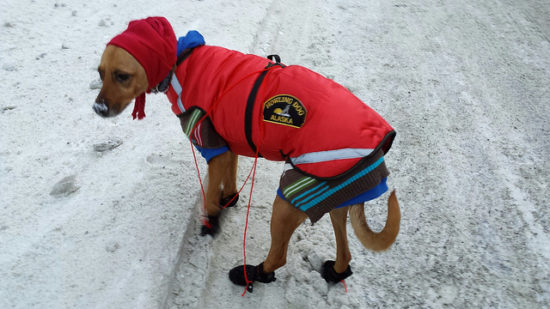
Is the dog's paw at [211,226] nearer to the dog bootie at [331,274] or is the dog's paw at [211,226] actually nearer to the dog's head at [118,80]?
the dog bootie at [331,274]

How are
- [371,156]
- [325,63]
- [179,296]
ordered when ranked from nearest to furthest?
[371,156] < [179,296] < [325,63]

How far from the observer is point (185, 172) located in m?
3.09

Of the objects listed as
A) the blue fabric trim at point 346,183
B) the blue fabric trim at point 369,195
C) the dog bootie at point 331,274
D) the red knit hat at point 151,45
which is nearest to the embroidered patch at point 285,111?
the blue fabric trim at point 346,183

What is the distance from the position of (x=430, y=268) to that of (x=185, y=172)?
6.90 feet

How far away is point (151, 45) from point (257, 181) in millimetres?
1530

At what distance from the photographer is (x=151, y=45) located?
6.89 ft

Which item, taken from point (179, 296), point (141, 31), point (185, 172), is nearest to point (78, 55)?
point (185, 172)

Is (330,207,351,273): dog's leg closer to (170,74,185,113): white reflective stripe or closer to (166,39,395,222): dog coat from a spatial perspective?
(166,39,395,222): dog coat

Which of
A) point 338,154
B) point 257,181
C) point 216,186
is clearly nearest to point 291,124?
point 338,154

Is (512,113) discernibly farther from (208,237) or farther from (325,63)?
(208,237)

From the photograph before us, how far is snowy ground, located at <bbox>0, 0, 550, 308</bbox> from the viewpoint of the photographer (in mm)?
2379

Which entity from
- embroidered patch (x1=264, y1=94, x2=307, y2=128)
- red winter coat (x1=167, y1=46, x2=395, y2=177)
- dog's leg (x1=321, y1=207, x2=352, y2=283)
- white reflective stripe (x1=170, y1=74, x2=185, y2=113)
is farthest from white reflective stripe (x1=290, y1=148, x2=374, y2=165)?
white reflective stripe (x1=170, y1=74, x2=185, y2=113)

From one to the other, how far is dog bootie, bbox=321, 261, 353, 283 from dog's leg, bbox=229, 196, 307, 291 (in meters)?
0.37

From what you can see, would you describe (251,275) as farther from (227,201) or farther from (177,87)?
(177,87)
